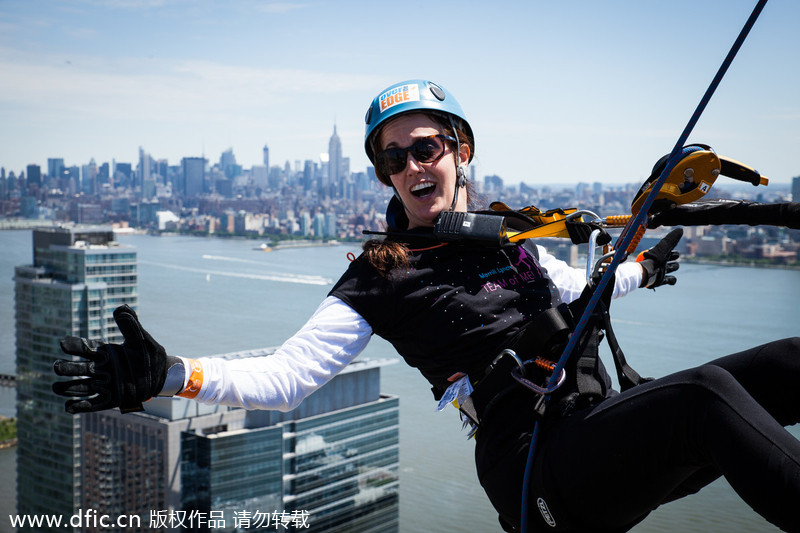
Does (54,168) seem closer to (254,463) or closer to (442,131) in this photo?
(254,463)

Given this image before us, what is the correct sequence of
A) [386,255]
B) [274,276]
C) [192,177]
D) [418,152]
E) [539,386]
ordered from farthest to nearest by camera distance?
[192,177] < [274,276] < [418,152] < [386,255] < [539,386]

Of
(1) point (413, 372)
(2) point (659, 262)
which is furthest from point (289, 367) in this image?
(1) point (413, 372)

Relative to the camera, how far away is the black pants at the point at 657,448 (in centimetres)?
80

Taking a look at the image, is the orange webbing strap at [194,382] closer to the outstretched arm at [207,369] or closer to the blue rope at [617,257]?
the outstretched arm at [207,369]

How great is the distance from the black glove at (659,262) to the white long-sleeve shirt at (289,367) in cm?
57

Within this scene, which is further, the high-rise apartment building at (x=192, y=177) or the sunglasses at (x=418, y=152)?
the high-rise apartment building at (x=192, y=177)

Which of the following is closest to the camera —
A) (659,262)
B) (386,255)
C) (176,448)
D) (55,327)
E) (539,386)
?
(539,386)

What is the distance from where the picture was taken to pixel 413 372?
77.5 ft

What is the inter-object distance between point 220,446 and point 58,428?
5.53m

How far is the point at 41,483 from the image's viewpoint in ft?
67.3

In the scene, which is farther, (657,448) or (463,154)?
(463,154)

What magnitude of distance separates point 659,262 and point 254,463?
18617 millimetres

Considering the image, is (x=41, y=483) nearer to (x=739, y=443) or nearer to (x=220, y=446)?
(x=220, y=446)

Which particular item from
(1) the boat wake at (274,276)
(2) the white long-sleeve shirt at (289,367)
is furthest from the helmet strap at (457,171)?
(1) the boat wake at (274,276)
